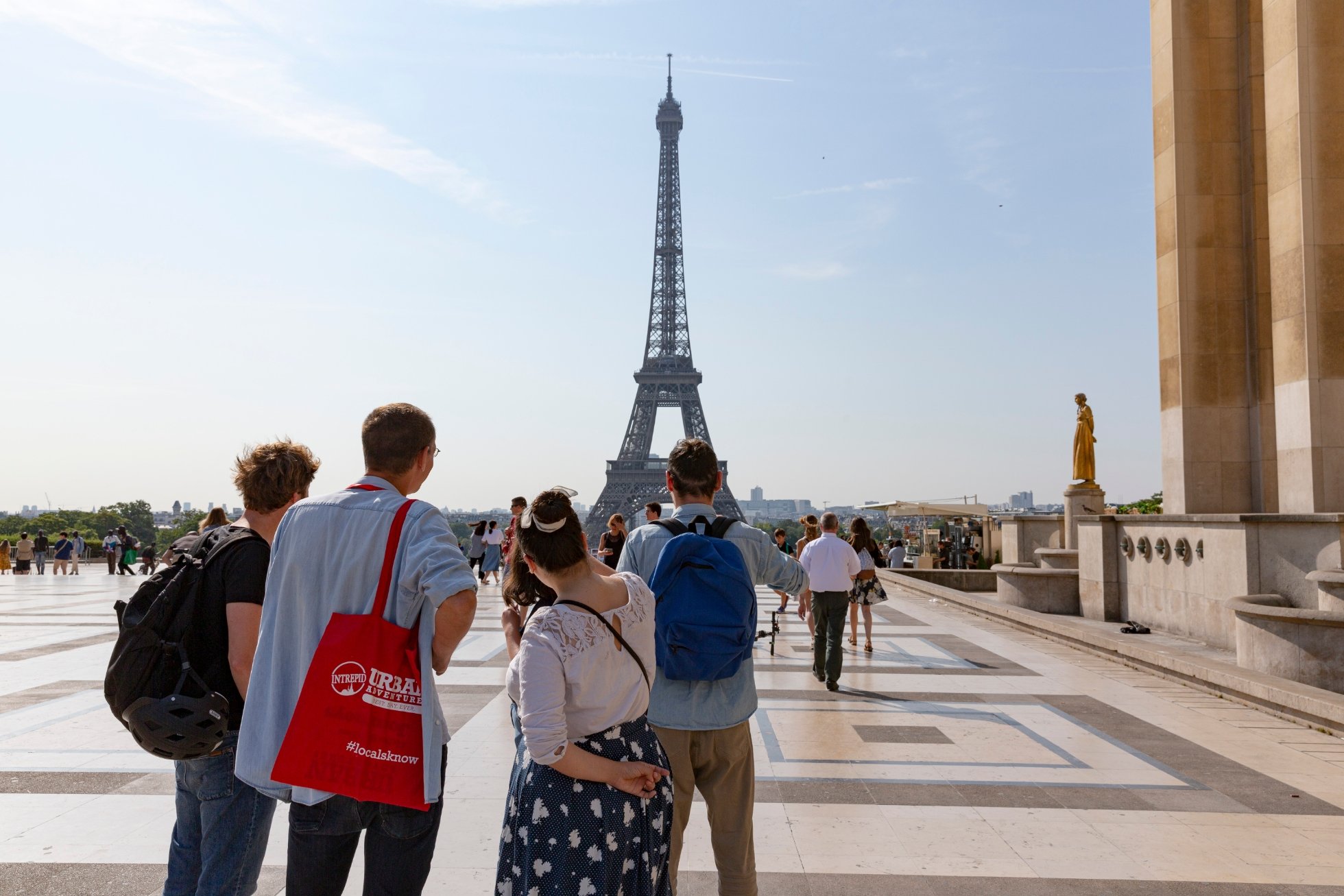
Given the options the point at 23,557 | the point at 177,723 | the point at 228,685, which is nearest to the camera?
the point at 177,723

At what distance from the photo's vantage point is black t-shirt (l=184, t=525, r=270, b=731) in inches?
110

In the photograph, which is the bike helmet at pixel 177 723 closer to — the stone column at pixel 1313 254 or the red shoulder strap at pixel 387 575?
the red shoulder strap at pixel 387 575

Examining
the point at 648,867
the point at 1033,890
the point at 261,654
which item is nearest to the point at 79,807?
the point at 261,654

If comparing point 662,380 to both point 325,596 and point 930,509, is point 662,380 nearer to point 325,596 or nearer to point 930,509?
point 930,509

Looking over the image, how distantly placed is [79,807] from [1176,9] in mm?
15840

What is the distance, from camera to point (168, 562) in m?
3.01

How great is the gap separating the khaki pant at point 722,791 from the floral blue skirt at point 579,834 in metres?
0.79

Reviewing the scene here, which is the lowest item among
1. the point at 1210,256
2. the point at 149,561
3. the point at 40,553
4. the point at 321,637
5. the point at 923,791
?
the point at 923,791

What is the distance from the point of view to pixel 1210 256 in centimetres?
1341

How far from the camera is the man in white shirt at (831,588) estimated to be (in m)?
8.31

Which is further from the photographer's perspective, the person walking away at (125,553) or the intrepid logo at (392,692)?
the person walking away at (125,553)

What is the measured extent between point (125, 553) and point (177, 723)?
2496cm

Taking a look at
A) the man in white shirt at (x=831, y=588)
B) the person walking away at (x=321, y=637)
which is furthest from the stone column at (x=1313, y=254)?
the person walking away at (x=321, y=637)

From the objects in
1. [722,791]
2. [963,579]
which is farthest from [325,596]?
[963,579]
